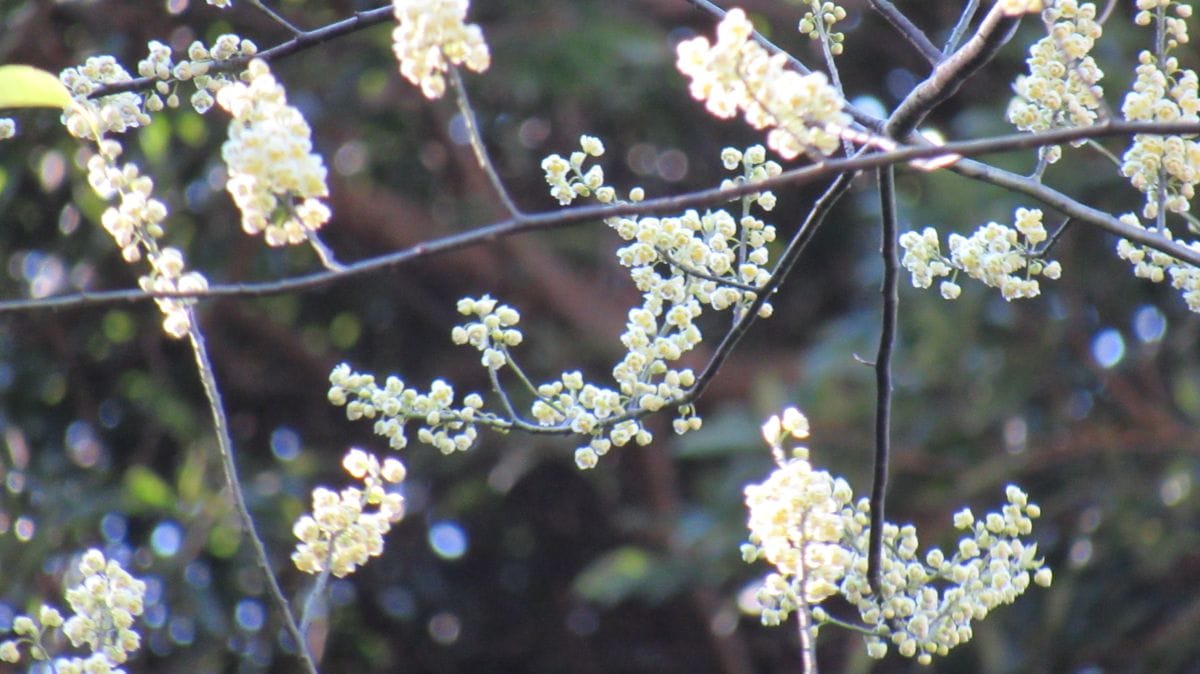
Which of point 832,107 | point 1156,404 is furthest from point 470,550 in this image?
point 832,107

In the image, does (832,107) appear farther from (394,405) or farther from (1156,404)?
(1156,404)

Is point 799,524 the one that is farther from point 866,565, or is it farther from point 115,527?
point 115,527

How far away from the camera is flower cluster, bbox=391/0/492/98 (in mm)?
757

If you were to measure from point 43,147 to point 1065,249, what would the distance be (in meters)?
2.69

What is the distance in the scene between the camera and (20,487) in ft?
11.1

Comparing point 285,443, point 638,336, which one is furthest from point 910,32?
point 285,443

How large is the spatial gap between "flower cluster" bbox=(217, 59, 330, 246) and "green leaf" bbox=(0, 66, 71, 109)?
5.8 inches

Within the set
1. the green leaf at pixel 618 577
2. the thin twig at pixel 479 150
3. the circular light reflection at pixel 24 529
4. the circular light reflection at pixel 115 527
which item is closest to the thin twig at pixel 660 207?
the thin twig at pixel 479 150

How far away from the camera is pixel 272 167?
29.7 inches

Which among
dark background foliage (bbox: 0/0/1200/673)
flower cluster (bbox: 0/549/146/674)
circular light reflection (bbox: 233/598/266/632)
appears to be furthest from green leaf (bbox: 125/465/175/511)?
flower cluster (bbox: 0/549/146/674)

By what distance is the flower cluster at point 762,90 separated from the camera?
0.75m

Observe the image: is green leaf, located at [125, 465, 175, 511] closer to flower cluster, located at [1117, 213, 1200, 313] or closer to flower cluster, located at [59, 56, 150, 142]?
flower cluster, located at [59, 56, 150, 142]

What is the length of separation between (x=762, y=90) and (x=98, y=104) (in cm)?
58

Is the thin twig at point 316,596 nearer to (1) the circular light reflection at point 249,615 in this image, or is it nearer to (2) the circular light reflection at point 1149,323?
(1) the circular light reflection at point 249,615
